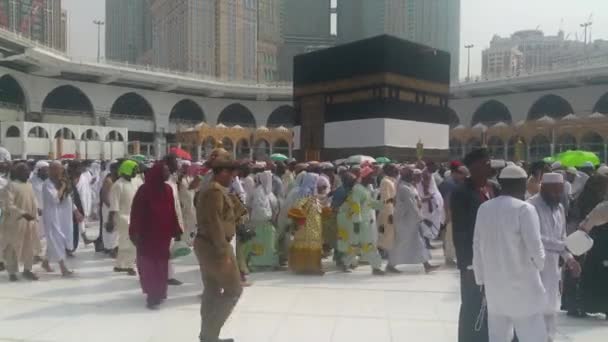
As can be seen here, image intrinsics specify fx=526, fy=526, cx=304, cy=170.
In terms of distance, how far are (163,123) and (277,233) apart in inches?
1139

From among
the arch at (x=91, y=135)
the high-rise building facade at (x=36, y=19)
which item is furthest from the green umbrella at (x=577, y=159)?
the high-rise building facade at (x=36, y=19)

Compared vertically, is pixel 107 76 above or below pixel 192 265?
above

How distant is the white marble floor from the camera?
11.3 ft

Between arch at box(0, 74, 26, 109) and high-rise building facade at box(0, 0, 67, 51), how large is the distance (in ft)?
19.7

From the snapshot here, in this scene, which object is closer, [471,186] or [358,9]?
[471,186]

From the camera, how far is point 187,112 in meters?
36.2

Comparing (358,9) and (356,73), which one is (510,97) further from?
(358,9)

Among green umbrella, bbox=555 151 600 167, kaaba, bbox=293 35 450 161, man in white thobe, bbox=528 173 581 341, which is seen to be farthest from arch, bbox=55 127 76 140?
man in white thobe, bbox=528 173 581 341

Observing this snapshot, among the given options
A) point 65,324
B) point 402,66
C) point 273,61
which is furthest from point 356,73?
point 273,61

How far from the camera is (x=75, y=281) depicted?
5.01 meters

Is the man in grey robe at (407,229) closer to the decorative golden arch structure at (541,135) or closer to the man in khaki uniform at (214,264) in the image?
the man in khaki uniform at (214,264)

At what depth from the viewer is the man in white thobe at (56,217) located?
5105 millimetres

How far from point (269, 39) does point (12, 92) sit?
2566 cm

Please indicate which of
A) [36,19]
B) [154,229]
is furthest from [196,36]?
[154,229]
